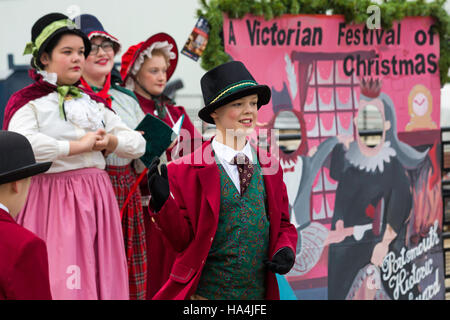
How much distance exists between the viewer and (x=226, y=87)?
99.6 inches

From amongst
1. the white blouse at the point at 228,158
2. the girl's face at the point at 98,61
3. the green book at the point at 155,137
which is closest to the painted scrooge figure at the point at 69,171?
the green book at the point at 155,137

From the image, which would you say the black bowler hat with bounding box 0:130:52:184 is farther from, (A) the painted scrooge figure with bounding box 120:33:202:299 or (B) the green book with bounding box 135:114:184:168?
(A) the painted scrooge figure with bounding box 120:33:202:299

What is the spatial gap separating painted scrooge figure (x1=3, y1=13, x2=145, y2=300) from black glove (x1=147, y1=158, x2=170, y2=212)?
97 cm

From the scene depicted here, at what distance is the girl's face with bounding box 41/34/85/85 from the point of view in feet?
10.6

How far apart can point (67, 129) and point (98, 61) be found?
28.8 inches

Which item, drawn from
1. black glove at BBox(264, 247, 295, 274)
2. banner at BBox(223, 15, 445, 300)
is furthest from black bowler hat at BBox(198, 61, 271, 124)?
banner at BBox(223, 15, 445, 300)

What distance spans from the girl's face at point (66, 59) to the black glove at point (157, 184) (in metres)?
1.22

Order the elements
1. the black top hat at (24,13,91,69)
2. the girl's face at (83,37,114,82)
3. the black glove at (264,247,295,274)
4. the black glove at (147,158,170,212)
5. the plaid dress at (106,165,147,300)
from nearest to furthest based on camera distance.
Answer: the black glove at (147,158,170,212)
the black glove at (264,247,295,274)
the black top hat at (24,13,91,69)
the plaid dress at (106,165,147,300)
the girl's face at (83,37,114,82)

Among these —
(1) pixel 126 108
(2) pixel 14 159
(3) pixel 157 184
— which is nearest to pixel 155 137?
(1) pixel 126 108

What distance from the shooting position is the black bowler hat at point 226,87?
250cm

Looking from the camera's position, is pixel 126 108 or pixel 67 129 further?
pixel 126 108

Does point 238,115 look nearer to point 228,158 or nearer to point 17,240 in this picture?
point 228,158

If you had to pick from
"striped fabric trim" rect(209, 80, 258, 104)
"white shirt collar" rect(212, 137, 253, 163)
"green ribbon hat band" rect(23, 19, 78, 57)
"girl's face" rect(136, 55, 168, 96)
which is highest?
"green ribbon hat band" rect(23, 19, 78, 57)

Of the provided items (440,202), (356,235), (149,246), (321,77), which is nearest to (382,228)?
(356,235)
